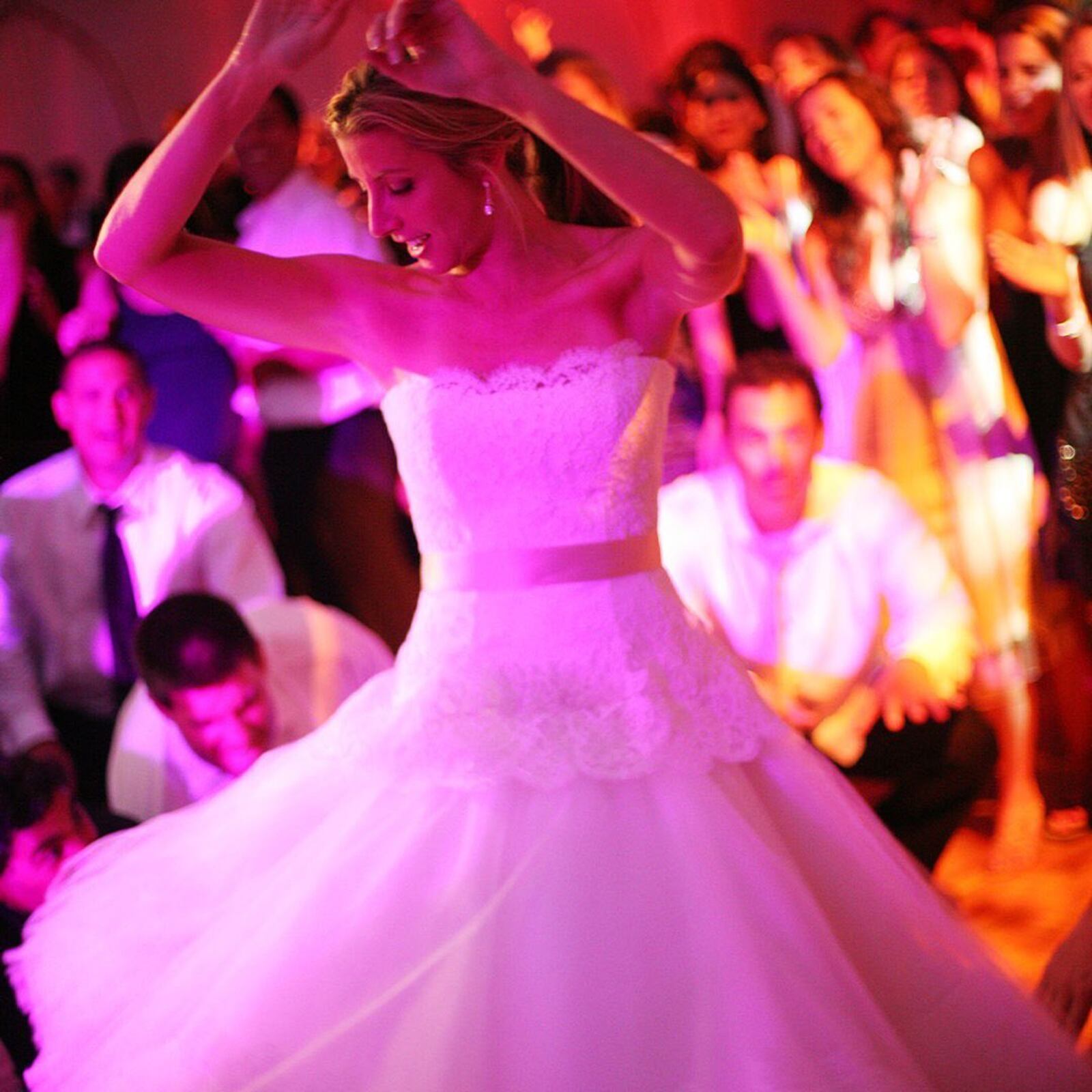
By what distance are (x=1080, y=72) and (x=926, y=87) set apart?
0.41 meters

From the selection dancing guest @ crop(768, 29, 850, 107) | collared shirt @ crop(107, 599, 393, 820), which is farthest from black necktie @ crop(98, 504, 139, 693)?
dancing guest @ crop(768, 29, 850, 107)

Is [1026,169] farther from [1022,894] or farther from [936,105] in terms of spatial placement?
[1022,894]

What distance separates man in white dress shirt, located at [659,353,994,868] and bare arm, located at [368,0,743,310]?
168cm

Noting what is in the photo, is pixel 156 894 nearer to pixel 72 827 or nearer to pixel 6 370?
pixel 72 827

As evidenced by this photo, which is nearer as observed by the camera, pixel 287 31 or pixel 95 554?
pixel 287 31


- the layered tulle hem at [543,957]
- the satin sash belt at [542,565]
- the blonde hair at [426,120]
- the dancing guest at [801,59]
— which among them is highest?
the dancing guest at [801,59]

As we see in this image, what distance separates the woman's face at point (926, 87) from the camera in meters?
3.31

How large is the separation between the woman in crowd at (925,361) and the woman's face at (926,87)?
15 cm

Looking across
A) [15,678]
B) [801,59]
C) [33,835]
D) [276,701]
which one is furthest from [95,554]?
[801,59]

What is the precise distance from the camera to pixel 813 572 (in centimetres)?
307

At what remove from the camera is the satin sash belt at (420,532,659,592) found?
→ 146cm

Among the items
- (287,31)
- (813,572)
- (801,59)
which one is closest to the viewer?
(287,31)

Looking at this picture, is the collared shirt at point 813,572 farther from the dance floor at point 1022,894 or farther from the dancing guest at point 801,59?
the dancing guest at point 801,59

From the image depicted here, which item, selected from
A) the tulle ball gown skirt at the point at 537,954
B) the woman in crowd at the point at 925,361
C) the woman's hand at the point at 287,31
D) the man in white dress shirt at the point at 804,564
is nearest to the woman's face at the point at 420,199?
the woman's hand at the point at 287,31
